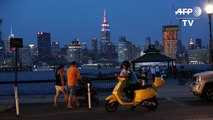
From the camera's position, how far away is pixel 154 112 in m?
16.8

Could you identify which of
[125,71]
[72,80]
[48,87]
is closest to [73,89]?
[72,80]

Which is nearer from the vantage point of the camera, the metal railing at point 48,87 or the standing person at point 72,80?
the standing person at point 72,80

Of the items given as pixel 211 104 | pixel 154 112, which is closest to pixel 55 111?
pixel 154 112

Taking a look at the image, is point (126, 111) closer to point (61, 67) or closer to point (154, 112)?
point (154, 112)

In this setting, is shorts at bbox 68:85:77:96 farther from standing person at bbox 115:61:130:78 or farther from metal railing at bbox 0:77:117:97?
standing person at bbox 115:61:130:78

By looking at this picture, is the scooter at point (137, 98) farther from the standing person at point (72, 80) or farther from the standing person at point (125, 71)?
the standing person at point (72, 80)

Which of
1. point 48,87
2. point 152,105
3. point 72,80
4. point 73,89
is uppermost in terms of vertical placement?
point 72,80

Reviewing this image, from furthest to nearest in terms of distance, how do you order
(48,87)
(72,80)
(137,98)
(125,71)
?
(48,87) < (72,80) < (125,71) < (137,98)

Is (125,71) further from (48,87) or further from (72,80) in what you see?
(48,87)

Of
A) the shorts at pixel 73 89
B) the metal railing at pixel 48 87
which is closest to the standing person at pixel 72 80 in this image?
the shorts at pixel 73 89

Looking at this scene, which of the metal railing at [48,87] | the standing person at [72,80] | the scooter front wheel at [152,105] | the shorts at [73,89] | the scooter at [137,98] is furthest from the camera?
the metal railing at [48,87]

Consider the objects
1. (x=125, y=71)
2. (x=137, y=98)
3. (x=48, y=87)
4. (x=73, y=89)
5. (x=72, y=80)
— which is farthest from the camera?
(x=48, y=87)

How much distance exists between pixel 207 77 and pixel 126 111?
4222 millimetres

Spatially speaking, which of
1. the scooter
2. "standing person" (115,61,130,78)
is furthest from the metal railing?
the scooter
